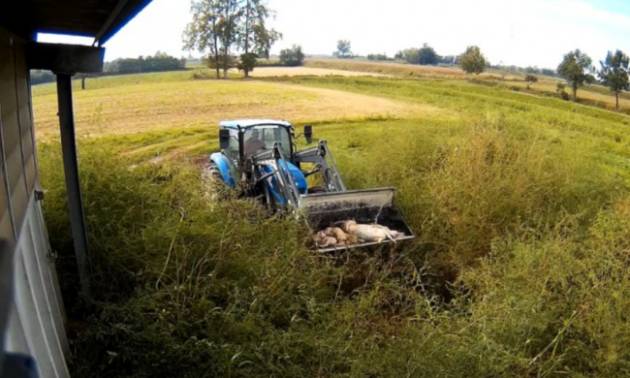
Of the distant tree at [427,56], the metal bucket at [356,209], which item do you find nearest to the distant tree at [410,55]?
the distant tree at [427,56]

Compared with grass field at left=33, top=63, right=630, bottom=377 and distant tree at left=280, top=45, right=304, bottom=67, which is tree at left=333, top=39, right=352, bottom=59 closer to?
distant tree at left=280, top=45, right=304, bottom=67

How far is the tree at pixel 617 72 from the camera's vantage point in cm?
3681

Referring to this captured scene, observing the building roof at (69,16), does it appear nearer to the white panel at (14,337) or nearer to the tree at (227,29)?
the white panel at (14,337)

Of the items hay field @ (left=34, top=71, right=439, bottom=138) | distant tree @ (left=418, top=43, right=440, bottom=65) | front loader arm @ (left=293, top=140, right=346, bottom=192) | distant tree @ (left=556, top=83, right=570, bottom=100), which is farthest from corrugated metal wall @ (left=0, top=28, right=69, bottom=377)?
distant tree @ (left=418, top=43, right=440, bottom=65)

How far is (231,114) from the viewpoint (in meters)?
29.0

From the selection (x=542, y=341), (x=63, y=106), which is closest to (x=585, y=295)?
(x=542, y=341)

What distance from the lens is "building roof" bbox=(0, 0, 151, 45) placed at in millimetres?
3830

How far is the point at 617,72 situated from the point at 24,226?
135ft

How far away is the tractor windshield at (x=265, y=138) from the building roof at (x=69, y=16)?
159 inches

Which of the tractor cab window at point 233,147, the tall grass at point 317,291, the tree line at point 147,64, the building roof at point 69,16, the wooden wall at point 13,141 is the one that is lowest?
the tall grass at point 317,291

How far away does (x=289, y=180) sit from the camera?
8.28 meters

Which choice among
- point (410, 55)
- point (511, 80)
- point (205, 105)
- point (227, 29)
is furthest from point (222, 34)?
point (410, 55)

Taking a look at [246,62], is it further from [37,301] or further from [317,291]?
[37,301]

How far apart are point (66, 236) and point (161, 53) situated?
155 ft
